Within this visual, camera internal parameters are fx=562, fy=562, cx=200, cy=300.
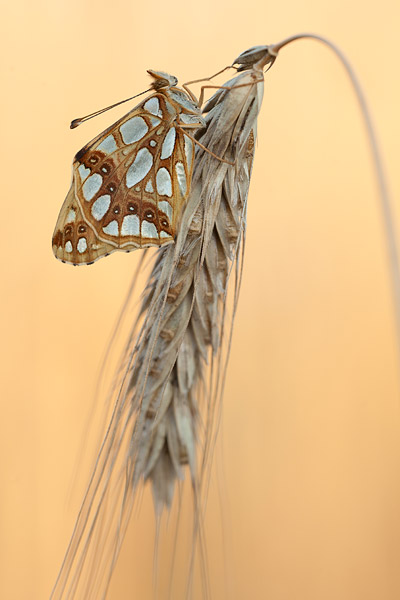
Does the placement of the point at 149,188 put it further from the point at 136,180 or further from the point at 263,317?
the point at 263,317

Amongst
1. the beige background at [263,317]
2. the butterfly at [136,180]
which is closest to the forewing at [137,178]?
the butterfly at [136,180]

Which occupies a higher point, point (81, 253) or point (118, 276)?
point (118, 276)

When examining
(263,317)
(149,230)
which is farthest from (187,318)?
(263,317)

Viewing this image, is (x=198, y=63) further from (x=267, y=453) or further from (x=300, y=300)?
(x=267, y=453)

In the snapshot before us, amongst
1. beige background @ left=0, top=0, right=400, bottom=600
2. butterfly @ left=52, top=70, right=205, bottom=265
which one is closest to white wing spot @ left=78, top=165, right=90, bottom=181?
butterfly @ left=52, top=70, right=205, bottom=265

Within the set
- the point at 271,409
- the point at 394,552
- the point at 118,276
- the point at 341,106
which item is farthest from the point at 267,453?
the point at 341,106
